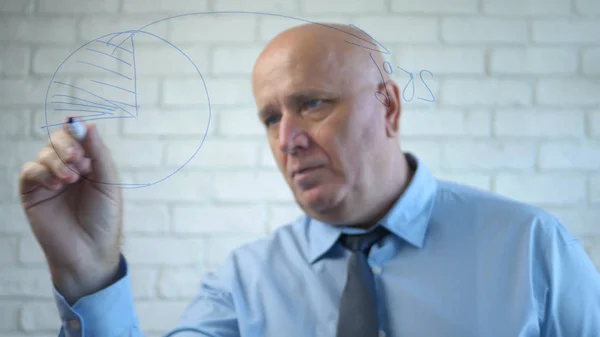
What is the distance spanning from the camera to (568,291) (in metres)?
0.77

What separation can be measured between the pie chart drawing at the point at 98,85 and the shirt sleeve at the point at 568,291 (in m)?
0.62

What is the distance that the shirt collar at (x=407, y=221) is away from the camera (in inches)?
32.9

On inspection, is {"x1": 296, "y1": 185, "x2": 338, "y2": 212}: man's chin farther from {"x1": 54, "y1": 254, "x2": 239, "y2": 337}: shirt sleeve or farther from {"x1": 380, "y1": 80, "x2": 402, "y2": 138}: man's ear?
{"x1": 54, "y1": 254, "x2": 239, "y2": 337}: shirt sleeve

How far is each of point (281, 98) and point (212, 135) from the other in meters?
0.33

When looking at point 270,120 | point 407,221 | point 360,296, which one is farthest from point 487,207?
point 270,120

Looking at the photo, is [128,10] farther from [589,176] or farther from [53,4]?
[589,176]

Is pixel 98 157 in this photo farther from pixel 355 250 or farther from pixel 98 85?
pixel 355 250

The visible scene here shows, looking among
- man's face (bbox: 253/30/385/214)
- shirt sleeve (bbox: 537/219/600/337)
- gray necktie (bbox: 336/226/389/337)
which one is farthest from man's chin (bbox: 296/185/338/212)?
shirt sleeve (bbox: 537/219/600/337)

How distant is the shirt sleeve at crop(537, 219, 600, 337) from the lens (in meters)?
0.76

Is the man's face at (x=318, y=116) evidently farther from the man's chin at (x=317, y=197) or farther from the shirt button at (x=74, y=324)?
the shirt button at (x=74, y=324)

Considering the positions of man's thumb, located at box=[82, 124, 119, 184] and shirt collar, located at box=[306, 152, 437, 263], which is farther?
shirt collar, located at box=[306, 152, 437, 263]

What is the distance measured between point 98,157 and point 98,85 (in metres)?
0.10

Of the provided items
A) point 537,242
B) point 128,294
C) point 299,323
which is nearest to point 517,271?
point 537,242

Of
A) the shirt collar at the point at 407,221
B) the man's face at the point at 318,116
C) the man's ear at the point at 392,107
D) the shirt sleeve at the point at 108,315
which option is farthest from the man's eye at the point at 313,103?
the shirt sleeve at the point at 108,315
